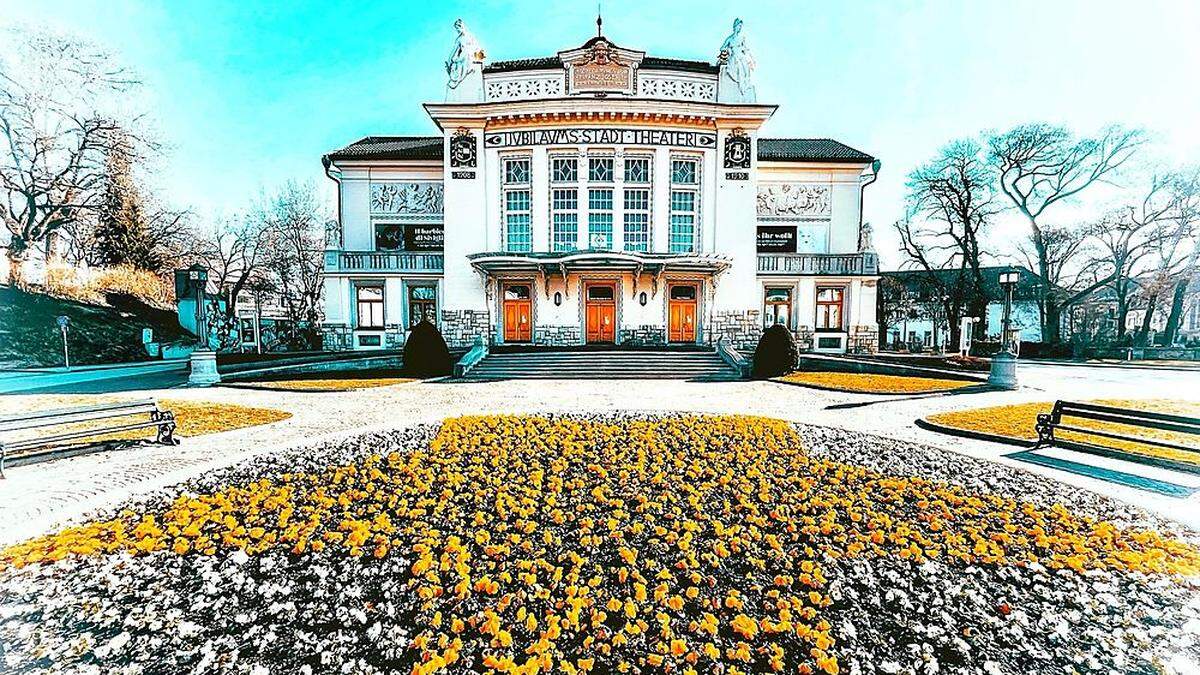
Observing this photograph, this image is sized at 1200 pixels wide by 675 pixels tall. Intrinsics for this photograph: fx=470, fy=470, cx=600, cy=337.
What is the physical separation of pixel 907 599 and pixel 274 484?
6.51 metres

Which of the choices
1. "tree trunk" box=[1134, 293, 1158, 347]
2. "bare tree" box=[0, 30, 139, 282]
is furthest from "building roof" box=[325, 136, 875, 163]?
"tree trunk" box=[1134, 293, 1158, 347]

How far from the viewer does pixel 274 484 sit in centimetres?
564

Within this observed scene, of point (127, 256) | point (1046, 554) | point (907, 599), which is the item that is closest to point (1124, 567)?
point (1046, 554)

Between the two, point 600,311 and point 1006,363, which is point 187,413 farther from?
point 1006,363

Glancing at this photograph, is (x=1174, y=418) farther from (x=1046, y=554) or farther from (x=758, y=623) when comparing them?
(x=758, y=623)

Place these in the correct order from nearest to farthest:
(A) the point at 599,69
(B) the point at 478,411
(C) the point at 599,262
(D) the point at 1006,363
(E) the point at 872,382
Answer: (B) the point at 478,411 < (D) the point at 1006,363 < (E) the point at 872,382 < (C) the point at 599,262 < (A) the point at 599,69

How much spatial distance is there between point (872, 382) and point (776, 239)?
13.2 metres

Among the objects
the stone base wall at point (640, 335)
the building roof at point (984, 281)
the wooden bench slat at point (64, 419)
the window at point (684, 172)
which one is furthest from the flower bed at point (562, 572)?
the building roof at point (984, 281)

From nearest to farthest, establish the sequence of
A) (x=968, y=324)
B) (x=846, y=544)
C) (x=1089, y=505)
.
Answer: (x=846, y=544), (x=1089, y=505), (x=968, y=324)

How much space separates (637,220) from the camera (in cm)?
2306

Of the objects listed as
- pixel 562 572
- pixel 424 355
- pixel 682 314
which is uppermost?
pixel 682 314

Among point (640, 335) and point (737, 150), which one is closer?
point (640, 335)

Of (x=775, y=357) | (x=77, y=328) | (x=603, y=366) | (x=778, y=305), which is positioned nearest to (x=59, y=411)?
(x=603, y=366)

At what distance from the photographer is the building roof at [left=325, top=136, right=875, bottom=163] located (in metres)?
25.6
